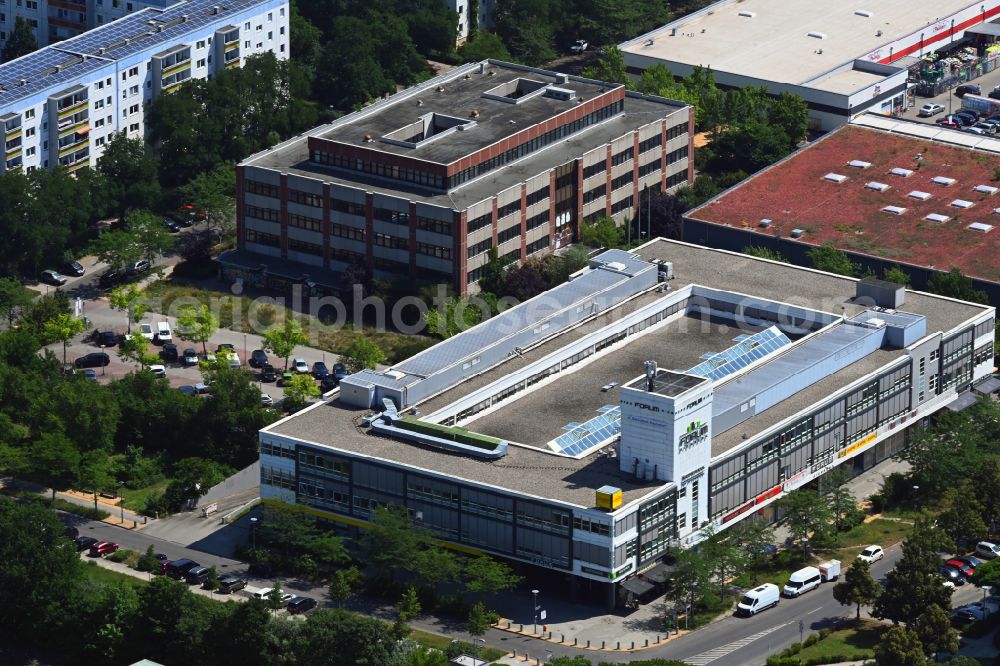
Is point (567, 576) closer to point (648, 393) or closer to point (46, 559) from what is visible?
point (648, 393)

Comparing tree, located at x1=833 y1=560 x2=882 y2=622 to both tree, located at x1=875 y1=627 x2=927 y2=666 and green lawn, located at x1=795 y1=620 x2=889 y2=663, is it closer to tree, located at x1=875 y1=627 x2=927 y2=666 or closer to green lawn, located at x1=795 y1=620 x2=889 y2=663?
green lawn, located at x1=795 y1=620 x2=889 y2=663

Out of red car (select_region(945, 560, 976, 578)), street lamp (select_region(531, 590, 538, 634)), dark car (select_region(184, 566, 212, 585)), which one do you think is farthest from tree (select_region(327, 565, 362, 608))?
red car (select_region(945, 560, 976, 578))

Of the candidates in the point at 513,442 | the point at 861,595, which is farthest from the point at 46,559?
the point at 861,595

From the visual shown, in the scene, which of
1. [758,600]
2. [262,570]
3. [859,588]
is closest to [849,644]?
[859,588]

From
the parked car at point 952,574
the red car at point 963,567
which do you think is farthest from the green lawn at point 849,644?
the red car at point 963,567

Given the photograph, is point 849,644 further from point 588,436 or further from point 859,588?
point 588,436
